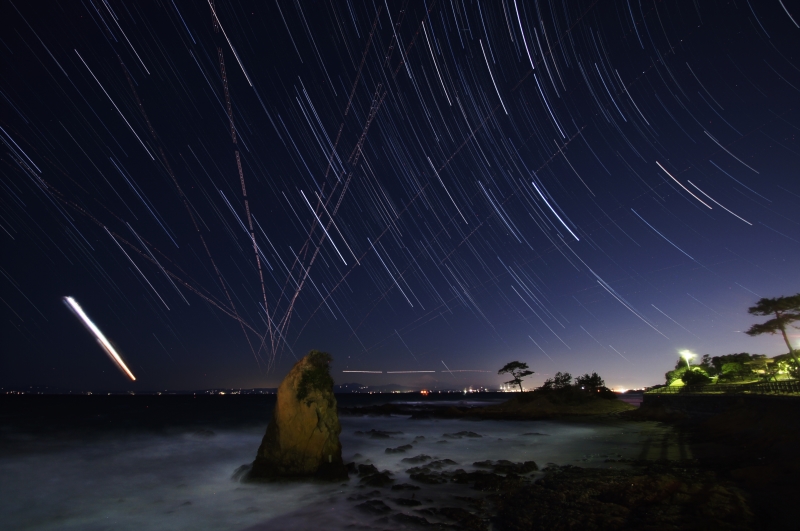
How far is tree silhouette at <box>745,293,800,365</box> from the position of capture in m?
37.8

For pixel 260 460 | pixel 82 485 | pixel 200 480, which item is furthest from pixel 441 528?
pixel 82 485

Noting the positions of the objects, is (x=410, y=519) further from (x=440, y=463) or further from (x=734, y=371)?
(x=734, y=371)

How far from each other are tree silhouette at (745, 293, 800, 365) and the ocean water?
18.4 m

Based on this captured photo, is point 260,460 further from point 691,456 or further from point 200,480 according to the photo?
point 691,456

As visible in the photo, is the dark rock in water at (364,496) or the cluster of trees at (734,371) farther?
the cluster of trees at (734,371)

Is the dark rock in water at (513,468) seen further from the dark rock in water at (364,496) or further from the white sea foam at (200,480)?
the dark rock in water at (364,496)

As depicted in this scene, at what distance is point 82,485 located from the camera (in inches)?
861

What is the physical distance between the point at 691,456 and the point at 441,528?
46.7 ft

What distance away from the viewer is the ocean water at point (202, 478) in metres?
15.2

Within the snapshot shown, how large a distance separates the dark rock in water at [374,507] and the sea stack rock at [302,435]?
4.44 m

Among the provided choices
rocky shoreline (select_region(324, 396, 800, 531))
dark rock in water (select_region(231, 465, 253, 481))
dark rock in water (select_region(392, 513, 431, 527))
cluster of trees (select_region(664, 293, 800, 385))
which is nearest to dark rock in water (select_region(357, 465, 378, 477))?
rocky shoreline (select_region(324, 396, 800, 531))

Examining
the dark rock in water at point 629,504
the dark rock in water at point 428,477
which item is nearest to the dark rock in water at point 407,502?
the dark rock in water at point 629,504

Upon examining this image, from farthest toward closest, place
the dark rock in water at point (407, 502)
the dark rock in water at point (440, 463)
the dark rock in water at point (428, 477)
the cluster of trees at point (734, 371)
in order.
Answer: the cluster of trees at point (734, 371) → the dark rock in water at point (440, 463) → the dark rock in water at point (428, 477) → the dark rock in water at point (407, 502)

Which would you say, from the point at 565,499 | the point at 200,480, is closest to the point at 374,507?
the point at 565,499
